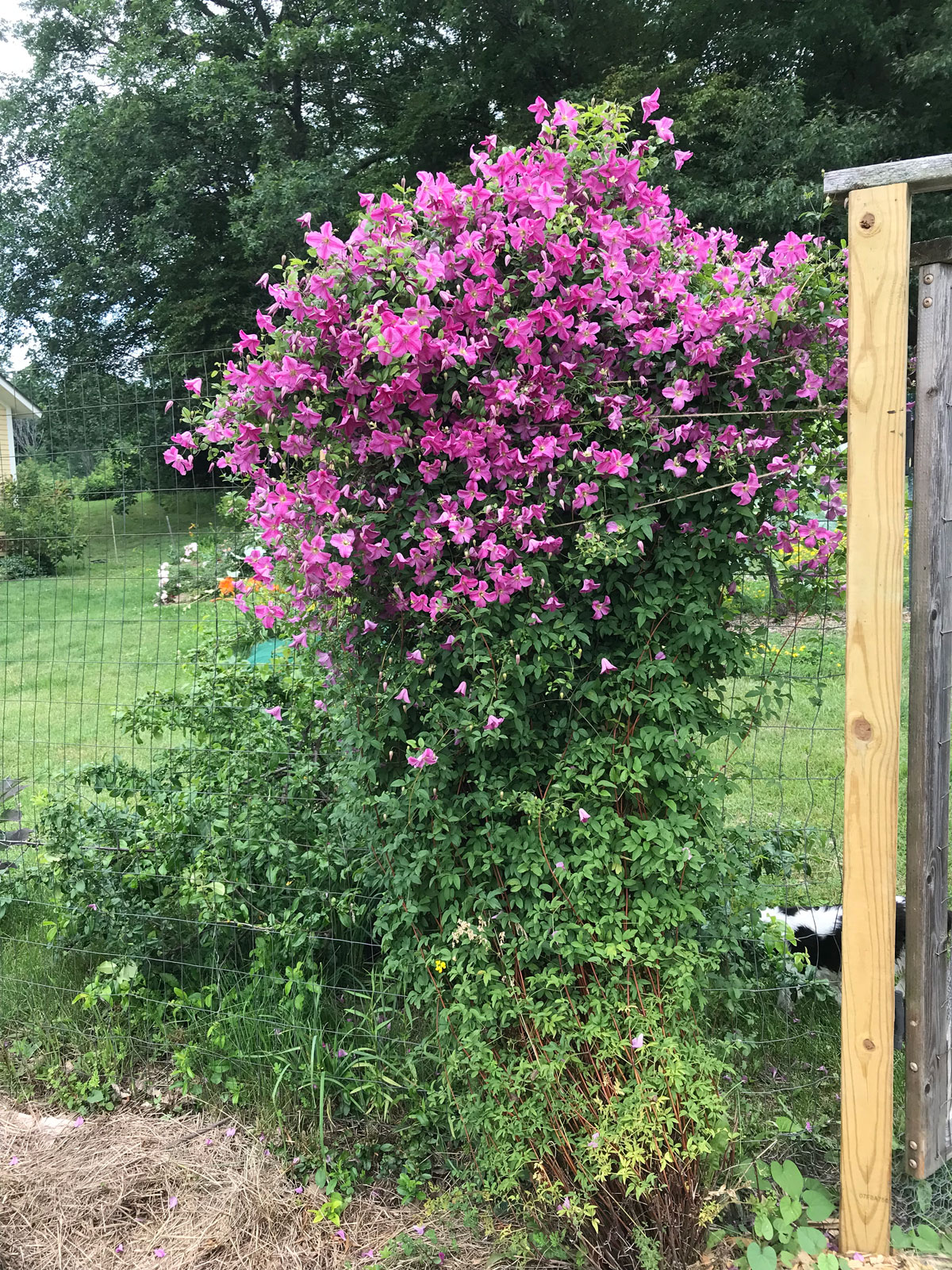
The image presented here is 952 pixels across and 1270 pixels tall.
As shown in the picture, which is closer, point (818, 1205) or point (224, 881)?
point (818, 1205)

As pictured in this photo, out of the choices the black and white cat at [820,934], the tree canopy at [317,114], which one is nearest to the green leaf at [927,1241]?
the black and white cat at [820,934]

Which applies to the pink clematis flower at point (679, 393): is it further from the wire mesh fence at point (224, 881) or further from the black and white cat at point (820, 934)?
the black and white cat at point (820, 934)

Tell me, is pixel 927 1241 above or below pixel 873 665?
below

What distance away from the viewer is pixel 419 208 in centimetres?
191

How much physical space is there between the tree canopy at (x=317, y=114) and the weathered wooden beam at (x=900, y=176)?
501 inches

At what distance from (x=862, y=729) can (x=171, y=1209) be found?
2.10 meters

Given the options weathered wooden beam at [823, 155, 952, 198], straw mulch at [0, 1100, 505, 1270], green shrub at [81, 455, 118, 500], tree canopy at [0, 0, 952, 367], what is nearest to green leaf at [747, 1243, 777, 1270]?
straw mulch at [0, 1100, 505, 1270]

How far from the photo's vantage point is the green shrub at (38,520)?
11.4 ft

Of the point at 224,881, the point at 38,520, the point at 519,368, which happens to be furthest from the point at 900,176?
the point at 38,520

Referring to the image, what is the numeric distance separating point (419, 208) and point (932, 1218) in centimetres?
259

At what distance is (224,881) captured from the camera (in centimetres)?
273

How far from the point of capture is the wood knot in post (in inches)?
77.4

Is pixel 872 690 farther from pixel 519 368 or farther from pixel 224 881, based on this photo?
pixel 224 881

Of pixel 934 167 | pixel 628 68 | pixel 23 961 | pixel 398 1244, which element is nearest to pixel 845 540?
pixel 934 167
